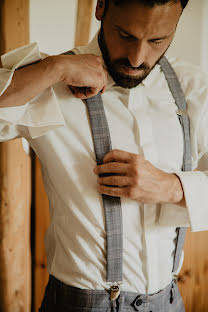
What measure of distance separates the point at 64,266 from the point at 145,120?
0.50 m

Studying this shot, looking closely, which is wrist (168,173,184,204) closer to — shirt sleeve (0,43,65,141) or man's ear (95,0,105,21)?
shirt sleeve (0,43,65,141)

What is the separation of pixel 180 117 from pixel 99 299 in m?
0.59

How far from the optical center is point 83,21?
1.68 meters

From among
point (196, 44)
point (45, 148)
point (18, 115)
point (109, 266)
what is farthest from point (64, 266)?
point (196, 44)

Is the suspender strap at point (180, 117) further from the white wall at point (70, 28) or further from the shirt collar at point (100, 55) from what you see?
the white wall at point (70, 28)

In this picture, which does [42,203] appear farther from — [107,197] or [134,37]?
[134,37]

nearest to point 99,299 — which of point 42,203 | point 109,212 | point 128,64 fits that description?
point 109,212

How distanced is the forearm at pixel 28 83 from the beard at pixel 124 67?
0.22m

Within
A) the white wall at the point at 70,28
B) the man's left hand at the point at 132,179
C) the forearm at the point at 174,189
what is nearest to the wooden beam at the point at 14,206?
the white wall at the point at 70,28

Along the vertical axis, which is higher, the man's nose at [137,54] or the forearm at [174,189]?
the man's nose at [137,54]

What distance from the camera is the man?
90 centimetres

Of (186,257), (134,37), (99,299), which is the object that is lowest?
(186,257)

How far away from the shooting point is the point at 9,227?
1601 millimetres

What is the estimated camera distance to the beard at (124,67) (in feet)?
3.28
